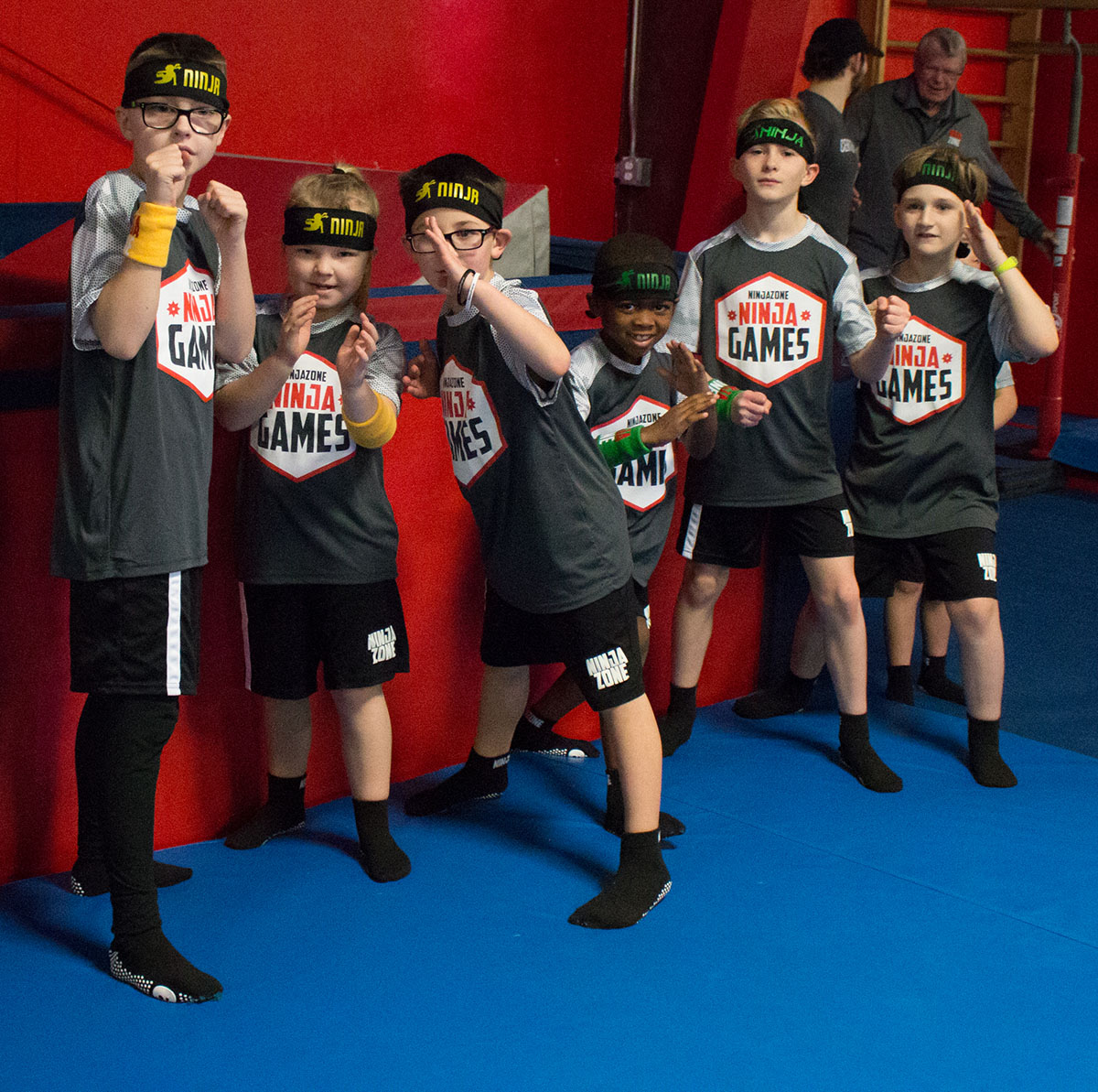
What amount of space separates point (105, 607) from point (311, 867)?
2.41 feet

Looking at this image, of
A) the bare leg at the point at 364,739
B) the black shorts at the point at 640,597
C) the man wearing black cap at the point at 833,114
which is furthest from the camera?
the man wearing black cap at the point at 833,114

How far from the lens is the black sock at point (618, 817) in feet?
8.75

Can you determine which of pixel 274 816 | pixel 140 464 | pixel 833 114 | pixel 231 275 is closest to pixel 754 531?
pixel 274 816

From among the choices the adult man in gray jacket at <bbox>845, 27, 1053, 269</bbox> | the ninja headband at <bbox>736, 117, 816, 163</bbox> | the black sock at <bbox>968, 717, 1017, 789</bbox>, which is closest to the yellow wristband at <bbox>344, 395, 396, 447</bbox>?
Answer: the ninja headband at <bbox>736, 117, 816, 163</bbox>

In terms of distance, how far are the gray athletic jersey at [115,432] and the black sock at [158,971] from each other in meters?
0.59

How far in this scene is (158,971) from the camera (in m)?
2.03

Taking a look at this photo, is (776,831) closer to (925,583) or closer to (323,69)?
(925,583)

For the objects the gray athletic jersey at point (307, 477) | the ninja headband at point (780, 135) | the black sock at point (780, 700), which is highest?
the ninja headband at point (780, 135)

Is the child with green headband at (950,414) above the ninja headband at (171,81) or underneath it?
underneath

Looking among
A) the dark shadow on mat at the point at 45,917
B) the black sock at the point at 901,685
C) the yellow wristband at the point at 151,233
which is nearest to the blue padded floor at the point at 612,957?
the dark shadow on mat at the point at 45,917

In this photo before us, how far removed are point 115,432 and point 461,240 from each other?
668 mm

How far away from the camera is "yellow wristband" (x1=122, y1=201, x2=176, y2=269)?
1869 millimetres

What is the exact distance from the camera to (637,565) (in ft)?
9.05

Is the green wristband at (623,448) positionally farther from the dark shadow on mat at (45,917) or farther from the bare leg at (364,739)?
the dark shadow on mat at (45,917)
